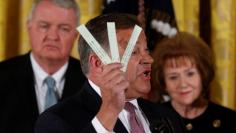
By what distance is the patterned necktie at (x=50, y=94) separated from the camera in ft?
9.21

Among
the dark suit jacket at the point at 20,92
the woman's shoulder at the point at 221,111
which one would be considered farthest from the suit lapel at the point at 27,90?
the woman's shoulder at the point at 221,111

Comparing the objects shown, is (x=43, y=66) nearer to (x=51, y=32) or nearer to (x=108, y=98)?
(x=51, y=32)

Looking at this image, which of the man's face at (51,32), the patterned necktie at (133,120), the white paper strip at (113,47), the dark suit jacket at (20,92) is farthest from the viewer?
the man's face at (51,32)

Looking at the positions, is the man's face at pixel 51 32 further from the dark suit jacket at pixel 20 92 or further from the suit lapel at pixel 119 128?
the suit lapel at pixel 119 128

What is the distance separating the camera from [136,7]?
3.47m

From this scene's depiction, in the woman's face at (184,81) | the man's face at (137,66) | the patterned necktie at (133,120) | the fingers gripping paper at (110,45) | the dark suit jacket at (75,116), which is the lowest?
the woman's face at (184,81)

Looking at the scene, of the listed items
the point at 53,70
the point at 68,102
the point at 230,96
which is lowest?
the point at 230,96

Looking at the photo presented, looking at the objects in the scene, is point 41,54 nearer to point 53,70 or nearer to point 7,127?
point 53,70

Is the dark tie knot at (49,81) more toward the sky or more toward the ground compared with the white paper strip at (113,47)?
more toward the ground

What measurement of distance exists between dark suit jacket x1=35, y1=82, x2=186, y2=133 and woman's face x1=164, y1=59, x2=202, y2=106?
1.12 metres

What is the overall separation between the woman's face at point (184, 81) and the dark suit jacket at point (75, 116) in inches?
44.1

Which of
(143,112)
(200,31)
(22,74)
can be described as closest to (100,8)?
(200,31)

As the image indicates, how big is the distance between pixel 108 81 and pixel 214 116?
1.59 metres

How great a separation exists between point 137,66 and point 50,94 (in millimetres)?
1181
